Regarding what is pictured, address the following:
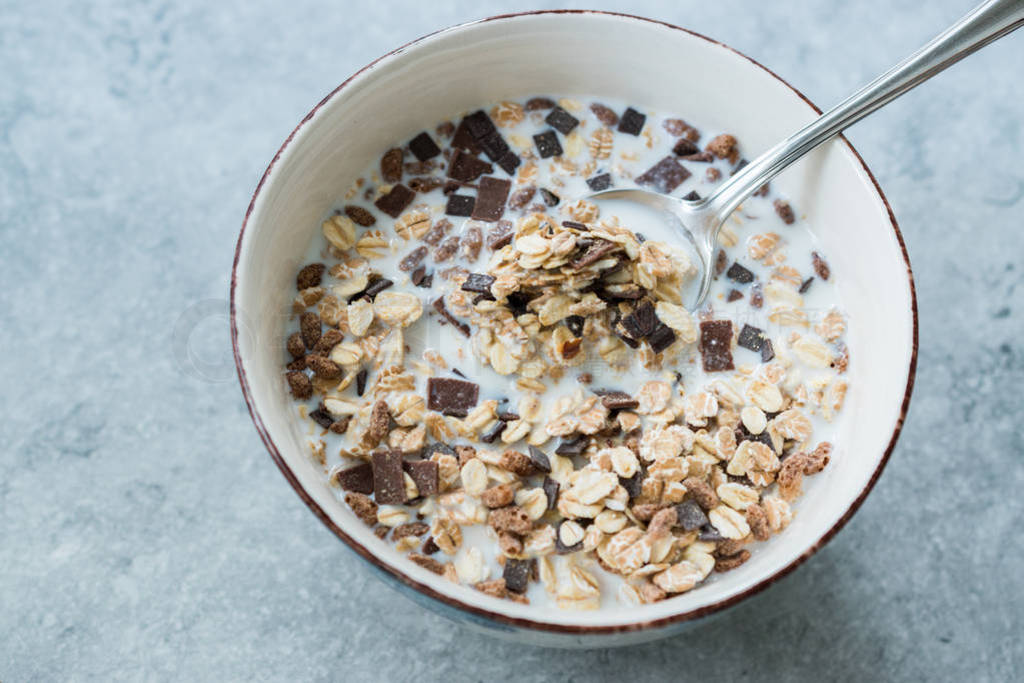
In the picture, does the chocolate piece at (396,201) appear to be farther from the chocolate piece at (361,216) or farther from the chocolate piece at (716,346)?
the chocolate piece at (716,346)

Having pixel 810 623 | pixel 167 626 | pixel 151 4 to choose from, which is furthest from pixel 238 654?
pixel 151 4

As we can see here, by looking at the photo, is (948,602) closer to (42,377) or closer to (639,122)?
(639,122)

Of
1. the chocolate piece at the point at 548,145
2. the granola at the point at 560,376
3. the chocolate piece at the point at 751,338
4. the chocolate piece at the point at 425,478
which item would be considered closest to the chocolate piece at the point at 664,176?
the granola at the point at 560,376

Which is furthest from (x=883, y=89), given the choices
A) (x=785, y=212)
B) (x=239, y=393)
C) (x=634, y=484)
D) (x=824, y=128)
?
(x=239, y=393)

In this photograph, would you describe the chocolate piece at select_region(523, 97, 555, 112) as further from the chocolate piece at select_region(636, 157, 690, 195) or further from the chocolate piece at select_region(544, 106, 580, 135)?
the chocolate piece at select_region(636, 157, 690, 195)

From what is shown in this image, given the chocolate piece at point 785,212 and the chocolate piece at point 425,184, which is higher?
the chocolate piece at point 785,212

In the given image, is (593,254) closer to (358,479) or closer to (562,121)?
(562,121)

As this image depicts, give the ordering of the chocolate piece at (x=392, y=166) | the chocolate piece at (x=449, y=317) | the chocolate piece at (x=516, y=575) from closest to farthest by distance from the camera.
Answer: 1. the chocolate piece at (x=516, y=575)
2. the chocolate piece at (x=449, y=317)
3. the chocolate piece at (x=392, y=166)

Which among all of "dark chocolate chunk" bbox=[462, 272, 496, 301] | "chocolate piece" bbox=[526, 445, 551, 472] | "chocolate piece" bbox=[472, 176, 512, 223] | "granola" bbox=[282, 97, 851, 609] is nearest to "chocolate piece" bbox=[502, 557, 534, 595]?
"granola" bbox=[282, 97, 851, 609]
